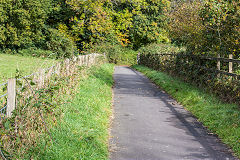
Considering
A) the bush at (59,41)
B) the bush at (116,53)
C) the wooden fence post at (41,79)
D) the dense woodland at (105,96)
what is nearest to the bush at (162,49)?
the dense woodland at (105,96)

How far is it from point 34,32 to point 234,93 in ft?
102

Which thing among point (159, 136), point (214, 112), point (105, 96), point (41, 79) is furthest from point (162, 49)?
point (41, 79)

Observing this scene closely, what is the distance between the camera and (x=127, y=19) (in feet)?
137

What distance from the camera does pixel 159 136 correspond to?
6.75 metres

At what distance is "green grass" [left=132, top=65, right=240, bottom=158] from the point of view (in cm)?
664

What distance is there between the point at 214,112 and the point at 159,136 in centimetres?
252

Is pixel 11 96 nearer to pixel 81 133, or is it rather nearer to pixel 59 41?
pixel 81 133

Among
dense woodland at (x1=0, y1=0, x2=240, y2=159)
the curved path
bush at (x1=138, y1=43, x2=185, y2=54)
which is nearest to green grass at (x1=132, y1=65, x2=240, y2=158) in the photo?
dense woodland at (x1=0, y1=0, x2=240, y2=159)

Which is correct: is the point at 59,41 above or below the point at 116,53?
above

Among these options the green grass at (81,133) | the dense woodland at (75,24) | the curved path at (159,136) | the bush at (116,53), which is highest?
the dense woodland at (75,24)

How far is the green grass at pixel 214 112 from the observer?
262 inches

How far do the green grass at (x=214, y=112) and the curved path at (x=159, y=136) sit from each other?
223mm

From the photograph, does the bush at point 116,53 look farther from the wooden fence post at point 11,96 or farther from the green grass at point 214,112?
the wooden fence post at point 11,96

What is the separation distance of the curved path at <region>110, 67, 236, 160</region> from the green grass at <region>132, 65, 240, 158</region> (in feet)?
0.73
